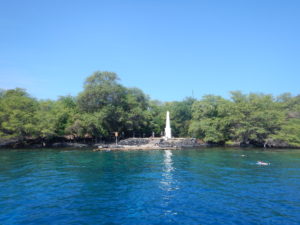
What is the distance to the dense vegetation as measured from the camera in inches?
1822

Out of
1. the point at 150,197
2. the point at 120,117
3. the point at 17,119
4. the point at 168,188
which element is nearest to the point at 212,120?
the point at 120,117

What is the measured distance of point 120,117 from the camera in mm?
52375

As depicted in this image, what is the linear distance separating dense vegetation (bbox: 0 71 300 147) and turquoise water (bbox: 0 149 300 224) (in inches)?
1096

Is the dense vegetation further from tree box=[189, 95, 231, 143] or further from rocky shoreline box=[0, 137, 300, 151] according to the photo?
rocky shoreline box=[0, 137, 300, 151]

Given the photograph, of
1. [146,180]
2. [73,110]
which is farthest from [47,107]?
[146,180]

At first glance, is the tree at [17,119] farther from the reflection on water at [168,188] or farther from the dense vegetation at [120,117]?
the reflection on water at [168,188]

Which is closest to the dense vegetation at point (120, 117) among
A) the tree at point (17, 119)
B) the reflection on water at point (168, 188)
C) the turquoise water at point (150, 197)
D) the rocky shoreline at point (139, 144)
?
the tree at point (17, 119)

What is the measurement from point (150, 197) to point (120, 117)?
39.9 meters

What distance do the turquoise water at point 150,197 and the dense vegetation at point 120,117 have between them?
2785 cm

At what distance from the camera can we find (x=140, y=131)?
64.1 metres

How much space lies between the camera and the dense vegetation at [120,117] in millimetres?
46281

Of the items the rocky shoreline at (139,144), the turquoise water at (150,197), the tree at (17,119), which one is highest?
the tree at (17,119)

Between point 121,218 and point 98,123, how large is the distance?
40562 mm

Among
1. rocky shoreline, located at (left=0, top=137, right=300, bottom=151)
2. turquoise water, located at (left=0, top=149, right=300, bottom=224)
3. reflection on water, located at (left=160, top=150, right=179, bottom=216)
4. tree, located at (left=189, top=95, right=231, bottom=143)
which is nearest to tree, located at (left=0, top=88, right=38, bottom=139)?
rocky shoreline, located at (left=0, top=137, right=300, bottom=151)
